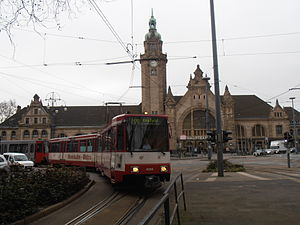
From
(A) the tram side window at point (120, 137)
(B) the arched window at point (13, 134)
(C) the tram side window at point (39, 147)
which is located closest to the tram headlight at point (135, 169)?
(A) the tram side window at point (120, 137)

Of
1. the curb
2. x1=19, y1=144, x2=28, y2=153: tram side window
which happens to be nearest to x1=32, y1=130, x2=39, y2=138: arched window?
x1=19, y1=144, x2=28, y2=153: tram side window

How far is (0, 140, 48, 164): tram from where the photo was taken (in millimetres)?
35062

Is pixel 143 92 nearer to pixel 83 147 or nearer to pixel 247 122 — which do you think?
pixel 247 122

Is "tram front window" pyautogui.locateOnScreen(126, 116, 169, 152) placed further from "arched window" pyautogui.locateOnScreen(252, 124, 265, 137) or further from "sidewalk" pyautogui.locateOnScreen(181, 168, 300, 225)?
"arched window" pyautogui.locateOnScreen(252, 124, 265, 137)

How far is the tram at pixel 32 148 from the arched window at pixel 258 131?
5774 centimetres

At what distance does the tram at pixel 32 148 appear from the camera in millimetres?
35062

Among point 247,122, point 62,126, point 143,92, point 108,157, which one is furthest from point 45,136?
point 108,157

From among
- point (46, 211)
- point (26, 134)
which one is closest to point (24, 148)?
point (46, 211)

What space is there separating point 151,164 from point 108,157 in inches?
109

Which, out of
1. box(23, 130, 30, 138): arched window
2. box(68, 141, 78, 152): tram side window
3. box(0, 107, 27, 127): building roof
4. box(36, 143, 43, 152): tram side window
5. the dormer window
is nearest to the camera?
box(68, 141, 78, 152): tram side window

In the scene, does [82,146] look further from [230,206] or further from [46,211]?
[230,206]

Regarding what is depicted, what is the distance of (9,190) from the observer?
25.3 feet

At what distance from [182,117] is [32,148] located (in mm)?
45310

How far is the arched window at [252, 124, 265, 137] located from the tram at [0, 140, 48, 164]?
57742 millimetres
